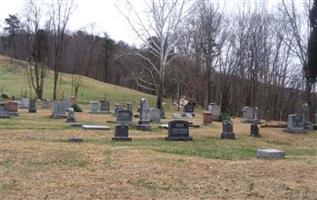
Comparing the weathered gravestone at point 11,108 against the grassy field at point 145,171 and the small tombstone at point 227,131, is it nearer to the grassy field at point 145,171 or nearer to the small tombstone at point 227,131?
the grassy field at point 145,171

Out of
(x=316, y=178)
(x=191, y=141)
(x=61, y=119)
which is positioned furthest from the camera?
(x=61, y=119)

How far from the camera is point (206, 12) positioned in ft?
159

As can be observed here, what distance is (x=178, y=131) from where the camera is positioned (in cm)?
1912

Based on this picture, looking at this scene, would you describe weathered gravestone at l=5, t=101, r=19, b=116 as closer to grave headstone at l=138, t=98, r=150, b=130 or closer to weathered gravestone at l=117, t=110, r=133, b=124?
weathered gravestone at l=117, t=110, r=133, b=124

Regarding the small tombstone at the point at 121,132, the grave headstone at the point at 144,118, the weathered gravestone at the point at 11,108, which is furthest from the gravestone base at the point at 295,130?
the weathered gravestone at the point at 11,108

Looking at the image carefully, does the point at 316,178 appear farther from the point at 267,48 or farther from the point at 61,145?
the point at 267,48

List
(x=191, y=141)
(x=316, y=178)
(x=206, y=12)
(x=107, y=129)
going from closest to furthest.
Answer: (x=316, y=178), (x=191, y=141), (x=107, y=129), (x=206, y=12)

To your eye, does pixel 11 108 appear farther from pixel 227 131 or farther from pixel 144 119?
pixel 227 131

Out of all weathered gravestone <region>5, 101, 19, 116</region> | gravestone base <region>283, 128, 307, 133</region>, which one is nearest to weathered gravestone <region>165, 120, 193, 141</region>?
gravestone base <region>283, 128, 307, 133</region>

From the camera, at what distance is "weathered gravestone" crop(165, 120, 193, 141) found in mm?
18984

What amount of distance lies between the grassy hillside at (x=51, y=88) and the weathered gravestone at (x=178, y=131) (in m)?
38.0

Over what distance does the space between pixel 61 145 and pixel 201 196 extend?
741cm

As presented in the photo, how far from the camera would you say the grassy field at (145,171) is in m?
9.14

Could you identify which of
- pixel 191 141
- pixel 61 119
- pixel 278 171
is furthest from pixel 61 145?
pixel 61 119
